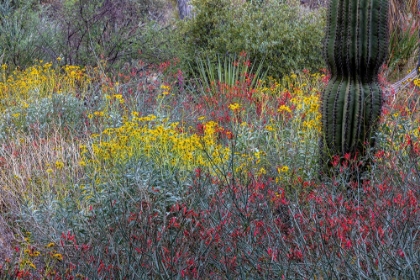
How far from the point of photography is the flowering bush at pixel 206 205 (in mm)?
3434

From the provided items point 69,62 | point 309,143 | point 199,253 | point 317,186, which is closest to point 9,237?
point 199,253

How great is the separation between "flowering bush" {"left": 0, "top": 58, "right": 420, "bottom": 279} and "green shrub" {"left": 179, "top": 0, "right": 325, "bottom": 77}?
289 cm

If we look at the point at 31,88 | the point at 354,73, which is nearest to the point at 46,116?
the point at 31,88

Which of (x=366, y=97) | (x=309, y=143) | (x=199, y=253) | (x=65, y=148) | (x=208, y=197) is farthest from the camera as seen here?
(x=65, y=148)

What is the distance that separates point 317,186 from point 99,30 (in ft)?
20.5

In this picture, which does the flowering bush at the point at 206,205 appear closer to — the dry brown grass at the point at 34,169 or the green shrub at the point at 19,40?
the dry brown grass at the point at 34,169

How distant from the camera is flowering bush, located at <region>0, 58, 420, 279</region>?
3434 mm

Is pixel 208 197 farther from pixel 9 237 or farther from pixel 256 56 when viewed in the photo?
pixel 256 56

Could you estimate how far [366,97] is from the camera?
564 cm

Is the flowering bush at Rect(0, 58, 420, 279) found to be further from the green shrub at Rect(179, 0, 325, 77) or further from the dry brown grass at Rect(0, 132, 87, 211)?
the green shrub at Rect(179, 0, 325, 77)

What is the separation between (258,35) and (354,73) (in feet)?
16.9

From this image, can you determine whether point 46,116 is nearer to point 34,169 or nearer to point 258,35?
point 34,169

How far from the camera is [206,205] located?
15.2 feet

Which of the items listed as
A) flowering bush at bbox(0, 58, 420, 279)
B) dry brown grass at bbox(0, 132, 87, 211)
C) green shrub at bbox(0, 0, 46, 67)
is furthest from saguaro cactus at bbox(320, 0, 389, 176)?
green shrub at bbox(0, 0, 46, 67)
